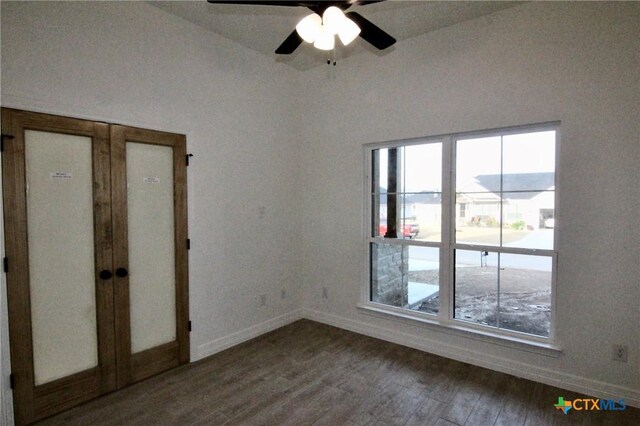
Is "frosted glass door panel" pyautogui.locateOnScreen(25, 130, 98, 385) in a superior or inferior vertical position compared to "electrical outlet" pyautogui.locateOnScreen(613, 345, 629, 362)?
superior

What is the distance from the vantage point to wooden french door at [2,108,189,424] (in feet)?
7.35

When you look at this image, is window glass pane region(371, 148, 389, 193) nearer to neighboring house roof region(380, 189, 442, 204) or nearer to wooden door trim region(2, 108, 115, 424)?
neighboring house roof region(380, 189, 442, 204)

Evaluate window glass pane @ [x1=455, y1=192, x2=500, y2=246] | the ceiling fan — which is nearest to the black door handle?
the ceiling fan

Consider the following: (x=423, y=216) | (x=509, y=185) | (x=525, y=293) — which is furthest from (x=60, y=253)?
(x=525, y=293)

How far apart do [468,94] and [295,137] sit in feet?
7.03

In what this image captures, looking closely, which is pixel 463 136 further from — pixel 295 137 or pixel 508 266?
pixel 295 137

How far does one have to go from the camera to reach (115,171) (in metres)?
2.66

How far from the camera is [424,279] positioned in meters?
3.51

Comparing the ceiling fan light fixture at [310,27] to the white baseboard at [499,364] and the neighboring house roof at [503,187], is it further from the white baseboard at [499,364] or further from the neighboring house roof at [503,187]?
the white baseboard at [499,364]

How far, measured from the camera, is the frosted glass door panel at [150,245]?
281 cm

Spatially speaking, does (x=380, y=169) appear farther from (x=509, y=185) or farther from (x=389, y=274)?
(x=509, y=185)

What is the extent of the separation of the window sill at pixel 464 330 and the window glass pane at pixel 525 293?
111mm

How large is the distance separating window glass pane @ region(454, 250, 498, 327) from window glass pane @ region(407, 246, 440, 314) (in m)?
0.21

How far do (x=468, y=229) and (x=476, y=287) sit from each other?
22.8 inches
